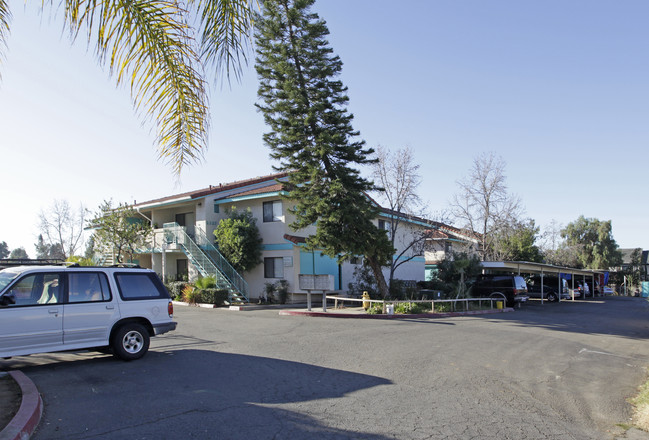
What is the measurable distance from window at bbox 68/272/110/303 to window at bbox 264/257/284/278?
17715 mm

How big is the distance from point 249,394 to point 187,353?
3.81m

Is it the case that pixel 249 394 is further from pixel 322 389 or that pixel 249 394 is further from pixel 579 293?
pixel 579 293

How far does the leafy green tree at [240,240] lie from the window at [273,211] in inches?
31.8

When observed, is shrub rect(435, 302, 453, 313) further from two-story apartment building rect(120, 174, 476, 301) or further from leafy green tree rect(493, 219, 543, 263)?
leafy green tree rect(493, 219, 543, 263)

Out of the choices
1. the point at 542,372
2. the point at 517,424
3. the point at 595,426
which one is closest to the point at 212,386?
the point at 517,424

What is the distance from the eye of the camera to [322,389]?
24.3 ft

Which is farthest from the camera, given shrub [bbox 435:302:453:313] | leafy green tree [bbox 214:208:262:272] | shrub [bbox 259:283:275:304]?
shrub [bbox 259:283:275:304]

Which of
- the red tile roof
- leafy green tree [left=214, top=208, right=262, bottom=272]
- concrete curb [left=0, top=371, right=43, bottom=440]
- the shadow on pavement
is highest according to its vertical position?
the red tile roof

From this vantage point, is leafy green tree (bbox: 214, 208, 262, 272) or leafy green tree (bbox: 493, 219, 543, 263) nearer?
leafy green tree (bbox: 214, 208, 262, 272)

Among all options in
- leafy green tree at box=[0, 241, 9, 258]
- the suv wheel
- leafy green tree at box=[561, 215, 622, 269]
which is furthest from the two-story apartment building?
leafy green tree at box=[0, 241, 9, 258]

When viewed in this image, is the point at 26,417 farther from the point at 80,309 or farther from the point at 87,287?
the point at 87,287

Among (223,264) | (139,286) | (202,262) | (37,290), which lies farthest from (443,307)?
(37,290)

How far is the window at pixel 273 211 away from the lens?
26.9 meters

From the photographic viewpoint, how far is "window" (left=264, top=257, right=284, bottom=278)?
26689 millimetres
